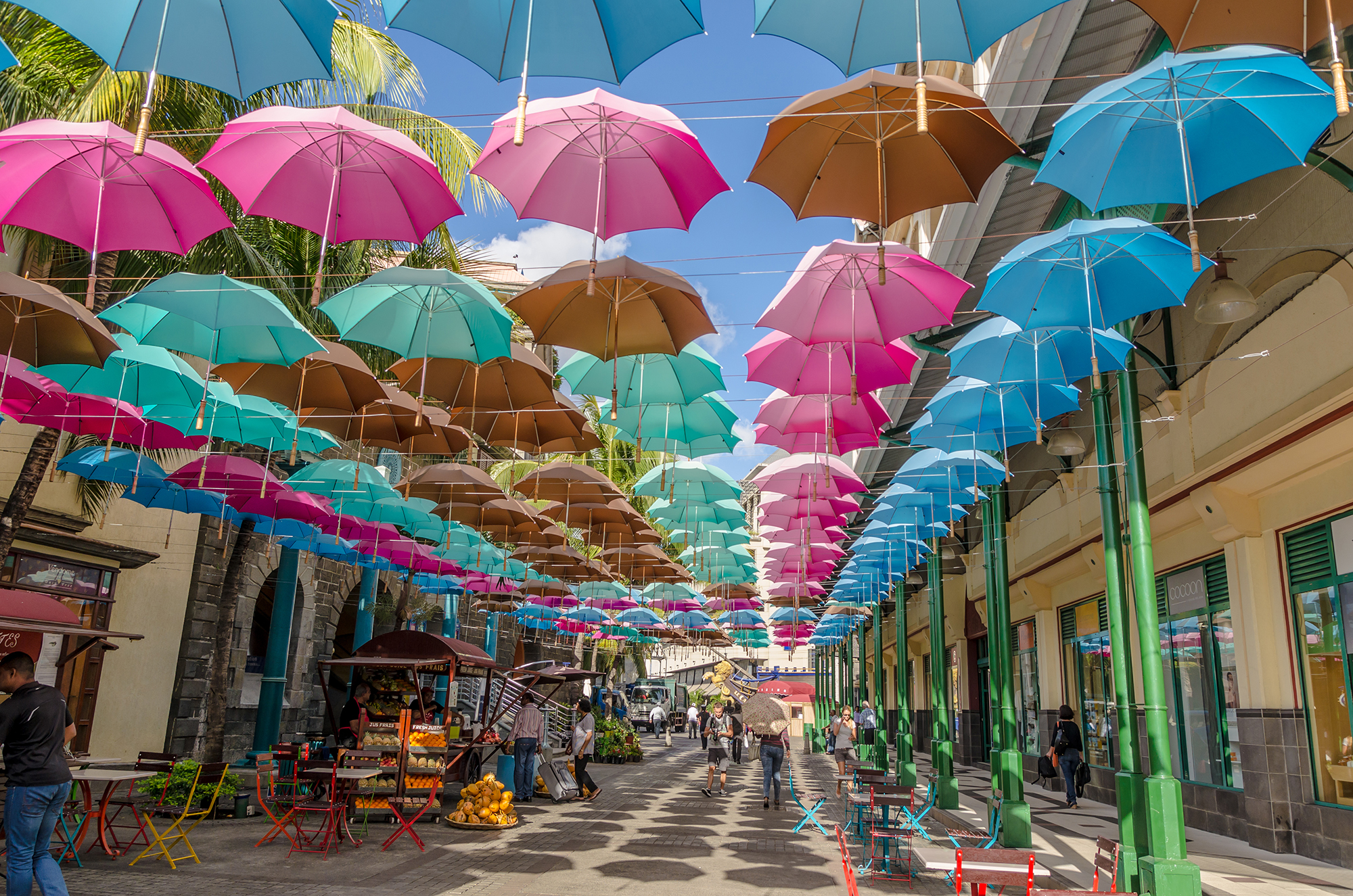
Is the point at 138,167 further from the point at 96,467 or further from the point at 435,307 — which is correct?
the point at 96,467

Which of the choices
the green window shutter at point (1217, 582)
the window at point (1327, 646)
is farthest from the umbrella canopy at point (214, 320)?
the green window shutter at point (1217, 582)

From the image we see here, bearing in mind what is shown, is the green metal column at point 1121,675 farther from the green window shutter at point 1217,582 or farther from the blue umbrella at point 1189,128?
the green window shutter at point 1217,582

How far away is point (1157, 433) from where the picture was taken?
13.9 meters

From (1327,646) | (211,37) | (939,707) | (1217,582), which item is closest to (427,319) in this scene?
(211,37)

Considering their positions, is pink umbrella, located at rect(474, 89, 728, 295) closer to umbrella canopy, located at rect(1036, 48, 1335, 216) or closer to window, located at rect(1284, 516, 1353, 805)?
umbrella canopy, located at rect(1036, 48, 1335, 216)

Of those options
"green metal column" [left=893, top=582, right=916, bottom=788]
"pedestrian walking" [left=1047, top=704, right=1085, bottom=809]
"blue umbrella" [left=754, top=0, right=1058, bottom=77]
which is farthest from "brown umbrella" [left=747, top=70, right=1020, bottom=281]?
"green metal column" [left=893, top=582, right=916, bottom=788]

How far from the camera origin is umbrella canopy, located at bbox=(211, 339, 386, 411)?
11719 mm

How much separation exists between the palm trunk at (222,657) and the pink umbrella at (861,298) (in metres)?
10.8

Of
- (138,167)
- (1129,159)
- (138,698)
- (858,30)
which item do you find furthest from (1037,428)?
(138,698)

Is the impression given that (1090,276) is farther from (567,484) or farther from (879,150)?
(567,484)

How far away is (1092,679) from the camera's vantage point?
1778cm

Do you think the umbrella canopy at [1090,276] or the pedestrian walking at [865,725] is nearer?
the umbrella canopy at [1090,276]

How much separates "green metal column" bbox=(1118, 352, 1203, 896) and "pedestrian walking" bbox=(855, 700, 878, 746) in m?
20.6

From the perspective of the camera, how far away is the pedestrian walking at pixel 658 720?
4606 cm
